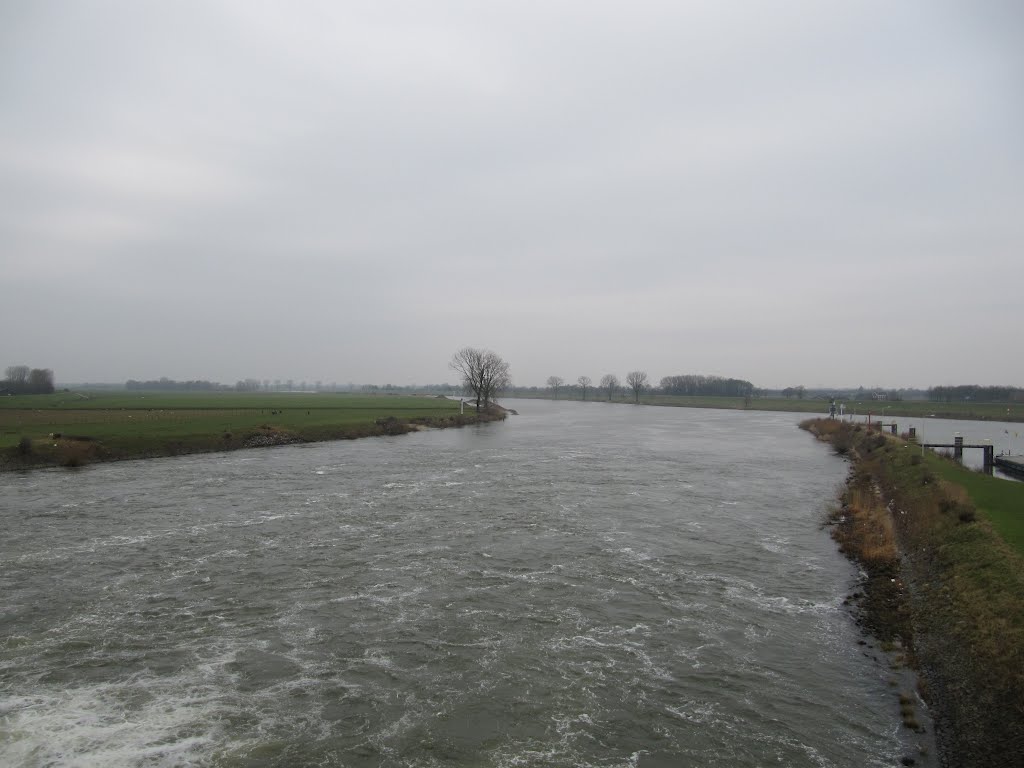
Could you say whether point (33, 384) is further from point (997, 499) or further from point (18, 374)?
point (997, 499)

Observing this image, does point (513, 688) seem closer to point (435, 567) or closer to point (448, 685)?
point (448, 685)

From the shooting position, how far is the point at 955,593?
11891 millimetres

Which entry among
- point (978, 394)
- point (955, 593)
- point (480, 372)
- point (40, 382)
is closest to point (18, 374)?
point (40, 382)

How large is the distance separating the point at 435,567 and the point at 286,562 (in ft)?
14.1

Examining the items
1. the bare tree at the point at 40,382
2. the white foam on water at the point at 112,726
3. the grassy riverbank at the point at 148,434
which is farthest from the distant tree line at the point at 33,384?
the white foam on water at the point at 112,726

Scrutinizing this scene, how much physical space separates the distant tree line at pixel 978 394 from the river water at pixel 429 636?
17912cm

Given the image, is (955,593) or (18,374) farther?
(18,374)

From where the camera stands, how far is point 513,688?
31.2ft

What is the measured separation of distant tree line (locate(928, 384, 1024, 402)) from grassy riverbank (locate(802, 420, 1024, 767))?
17295 centimetres

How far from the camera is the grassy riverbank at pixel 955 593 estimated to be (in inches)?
319

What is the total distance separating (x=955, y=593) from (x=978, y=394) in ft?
635

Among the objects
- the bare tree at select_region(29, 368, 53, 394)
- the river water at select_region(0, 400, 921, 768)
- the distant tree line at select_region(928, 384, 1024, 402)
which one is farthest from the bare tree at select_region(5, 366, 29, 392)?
the distant tree line at select_region(928, 384, 1024, 402)

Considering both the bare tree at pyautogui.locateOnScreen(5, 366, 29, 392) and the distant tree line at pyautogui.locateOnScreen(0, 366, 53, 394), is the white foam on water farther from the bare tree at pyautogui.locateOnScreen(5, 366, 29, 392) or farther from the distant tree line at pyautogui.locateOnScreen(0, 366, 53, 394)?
the bare tree at pyautogui.locateOnScreen(5, 366, 29, 392)

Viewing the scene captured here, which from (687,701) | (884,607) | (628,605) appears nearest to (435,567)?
(628,605)
